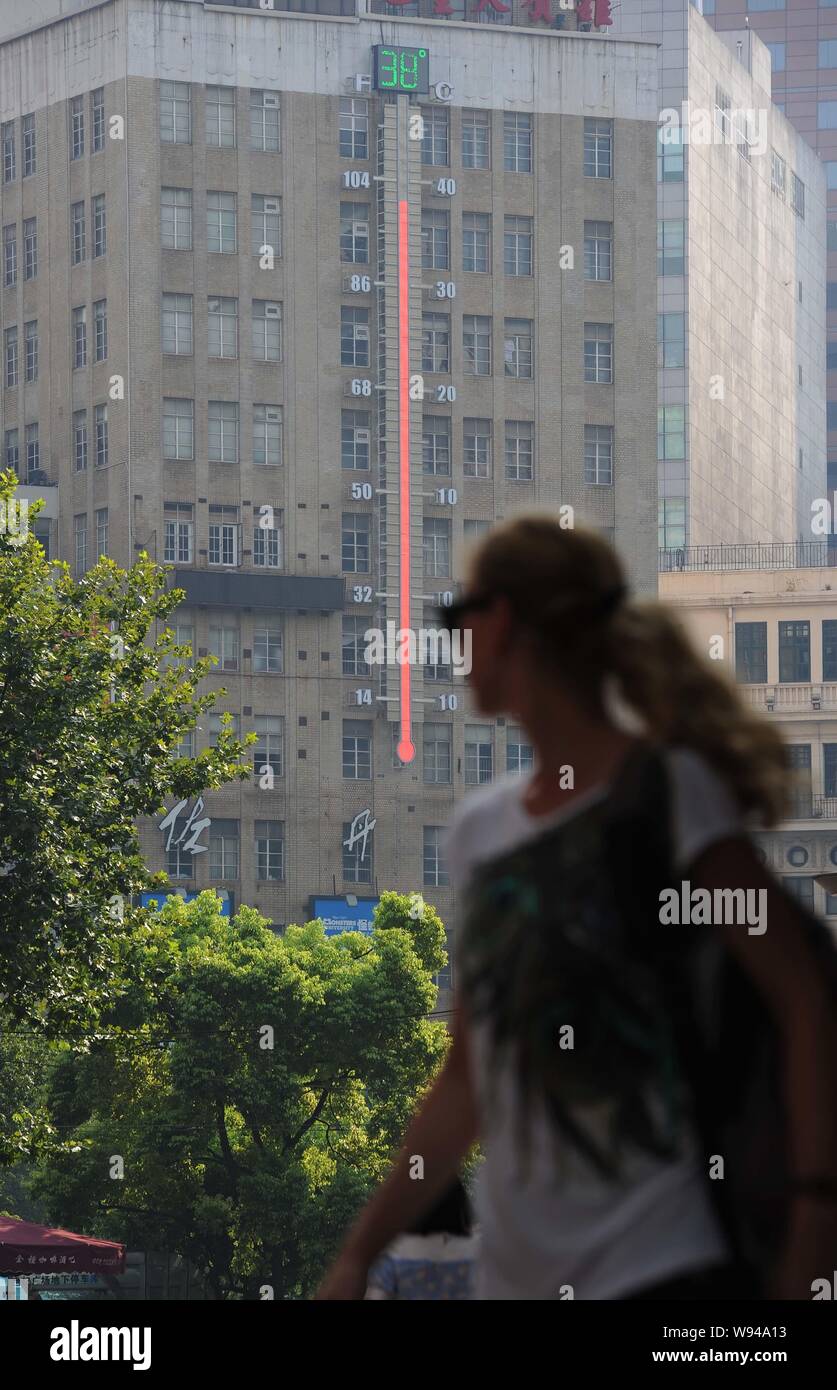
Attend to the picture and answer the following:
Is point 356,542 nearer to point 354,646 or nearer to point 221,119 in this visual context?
point 354,646

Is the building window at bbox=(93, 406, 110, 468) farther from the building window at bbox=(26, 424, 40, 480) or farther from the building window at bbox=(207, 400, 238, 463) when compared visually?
the building window at bbox=(207, 400, 238, 463)

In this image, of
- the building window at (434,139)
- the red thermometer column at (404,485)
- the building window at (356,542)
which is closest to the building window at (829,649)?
the red thermometer column at (404,485)

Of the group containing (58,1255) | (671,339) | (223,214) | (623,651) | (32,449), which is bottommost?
(58,1255)

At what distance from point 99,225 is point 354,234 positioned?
1051cm

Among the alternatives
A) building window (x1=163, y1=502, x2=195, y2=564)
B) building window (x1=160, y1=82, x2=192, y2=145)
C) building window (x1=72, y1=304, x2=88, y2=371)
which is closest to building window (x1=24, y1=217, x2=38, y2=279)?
building window (x1=72, y1=304, x2=88, y2=371)

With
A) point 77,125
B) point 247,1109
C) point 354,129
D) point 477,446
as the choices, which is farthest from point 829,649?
point 247,1109

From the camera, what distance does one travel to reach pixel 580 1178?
2.89m

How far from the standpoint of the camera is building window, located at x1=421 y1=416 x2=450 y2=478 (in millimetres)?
98000

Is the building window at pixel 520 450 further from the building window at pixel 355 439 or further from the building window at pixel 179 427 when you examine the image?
the building window at pixel 179 427

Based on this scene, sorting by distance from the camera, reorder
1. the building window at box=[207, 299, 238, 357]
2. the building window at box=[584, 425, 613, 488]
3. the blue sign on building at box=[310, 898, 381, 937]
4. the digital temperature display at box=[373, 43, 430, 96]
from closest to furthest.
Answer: the blue sign on building at box=[310, 898, 381, 937] → the building window at box=[207, 299, 238, 357] → the digital temperature display at box=[373, 43, 430, 96] → the building window at box=[584, 425, 613, 488]

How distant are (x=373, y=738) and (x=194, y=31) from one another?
30.0 m

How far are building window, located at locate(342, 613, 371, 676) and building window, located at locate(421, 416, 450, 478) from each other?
7.17m

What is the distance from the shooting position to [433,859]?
95375 mm
